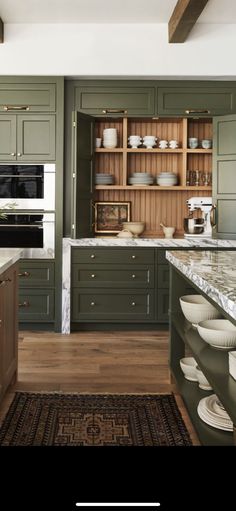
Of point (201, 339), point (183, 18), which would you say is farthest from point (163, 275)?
point (201, 339)

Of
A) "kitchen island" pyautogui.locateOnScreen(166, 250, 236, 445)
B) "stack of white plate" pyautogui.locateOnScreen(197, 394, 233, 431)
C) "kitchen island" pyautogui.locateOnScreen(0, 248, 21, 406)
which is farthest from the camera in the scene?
"kitchen island" pyautogui.locateOnScreen(0, 248, 21, 406)

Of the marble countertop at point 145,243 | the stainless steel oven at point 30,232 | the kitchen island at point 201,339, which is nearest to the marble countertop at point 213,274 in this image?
the kitchen island at point 201,339

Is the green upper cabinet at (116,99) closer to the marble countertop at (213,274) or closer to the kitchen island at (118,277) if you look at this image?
the kitchen island at (118,277)

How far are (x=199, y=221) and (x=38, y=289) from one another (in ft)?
5.72

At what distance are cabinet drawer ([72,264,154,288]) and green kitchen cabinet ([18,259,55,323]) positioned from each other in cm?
25

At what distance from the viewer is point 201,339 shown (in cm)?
280

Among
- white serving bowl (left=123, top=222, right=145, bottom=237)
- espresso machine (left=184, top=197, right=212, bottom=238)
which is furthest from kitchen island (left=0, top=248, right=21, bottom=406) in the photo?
espresso machine (left=184, top=197, right=212, bottom=238)

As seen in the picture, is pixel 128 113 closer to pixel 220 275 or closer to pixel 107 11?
pixel 107 11

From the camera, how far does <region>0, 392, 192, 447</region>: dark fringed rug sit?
277cm

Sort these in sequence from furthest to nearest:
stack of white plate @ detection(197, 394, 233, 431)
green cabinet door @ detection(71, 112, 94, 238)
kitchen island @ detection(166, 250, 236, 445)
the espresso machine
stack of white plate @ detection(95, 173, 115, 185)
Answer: stack of white plate @ detection(95, 173, 115, 185)
the espresso machine
green cabinet door @ detection(71, 112, 94, 238)
stack of white plate @ detection(197, 394, 233, 431)
kitchen island @ detection(166, 250, 236, 445)

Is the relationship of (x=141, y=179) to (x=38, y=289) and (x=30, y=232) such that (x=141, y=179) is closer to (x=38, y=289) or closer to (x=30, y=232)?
(x=30, y=232)

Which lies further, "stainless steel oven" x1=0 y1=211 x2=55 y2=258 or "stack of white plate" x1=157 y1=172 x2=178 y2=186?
"stack of white plate" x1=157 y1=172 x2=178 y2=186

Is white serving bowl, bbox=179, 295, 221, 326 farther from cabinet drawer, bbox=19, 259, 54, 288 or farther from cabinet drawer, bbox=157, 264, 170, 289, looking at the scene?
cabinet drawer, bbox=19, 259, 54, 288

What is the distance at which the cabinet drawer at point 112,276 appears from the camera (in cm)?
536
